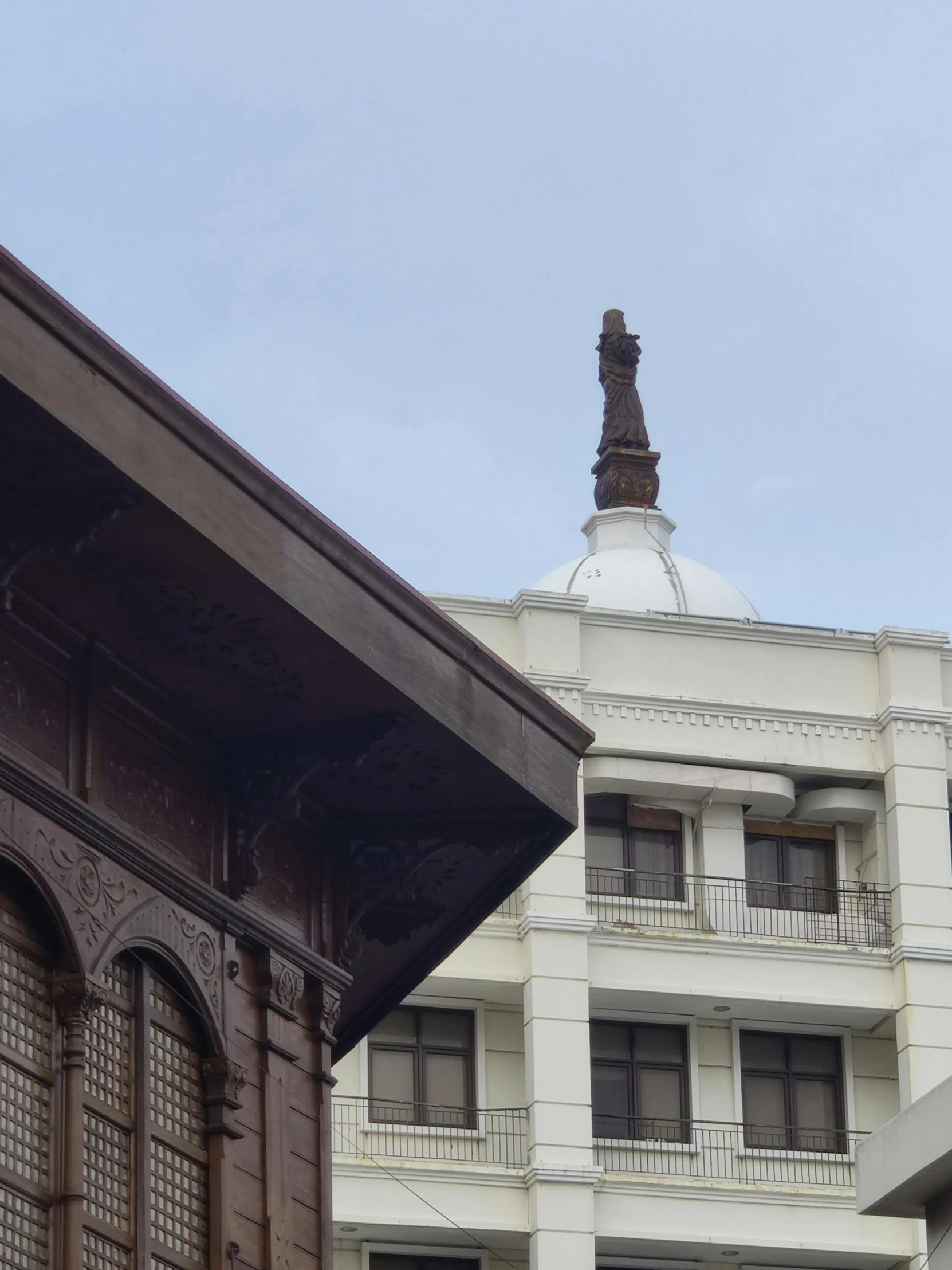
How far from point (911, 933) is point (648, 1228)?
5.81m

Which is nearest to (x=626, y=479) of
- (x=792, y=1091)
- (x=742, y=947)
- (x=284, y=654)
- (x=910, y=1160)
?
(x=742, y=947)

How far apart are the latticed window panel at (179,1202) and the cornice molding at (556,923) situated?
27770 millimetres

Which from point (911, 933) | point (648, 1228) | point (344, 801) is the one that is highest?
point (911, 933)

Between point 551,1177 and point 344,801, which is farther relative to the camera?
point 551,1177

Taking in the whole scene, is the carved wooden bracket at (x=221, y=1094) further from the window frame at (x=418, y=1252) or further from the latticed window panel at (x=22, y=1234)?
the window frame at (x=418, y=1252)

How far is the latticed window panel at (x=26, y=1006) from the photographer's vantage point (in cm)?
1144

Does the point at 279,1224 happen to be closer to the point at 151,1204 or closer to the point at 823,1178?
the point at 151,1204

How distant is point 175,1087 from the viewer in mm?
12406

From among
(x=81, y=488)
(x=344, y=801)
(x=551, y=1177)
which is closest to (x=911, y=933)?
(x=551, y=1177)

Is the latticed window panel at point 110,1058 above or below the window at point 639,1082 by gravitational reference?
below

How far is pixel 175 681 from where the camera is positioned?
1277cm

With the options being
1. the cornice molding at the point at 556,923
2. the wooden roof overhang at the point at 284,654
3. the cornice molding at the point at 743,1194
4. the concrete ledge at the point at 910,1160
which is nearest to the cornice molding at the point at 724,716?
the cornice molding at the point at 556,923

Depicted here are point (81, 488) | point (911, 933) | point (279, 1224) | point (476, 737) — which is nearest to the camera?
point (81, 488)

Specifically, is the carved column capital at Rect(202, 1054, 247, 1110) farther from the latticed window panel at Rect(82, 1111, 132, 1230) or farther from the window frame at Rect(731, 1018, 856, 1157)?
the window frame at Rect(731, 1018, 856, 1157)
